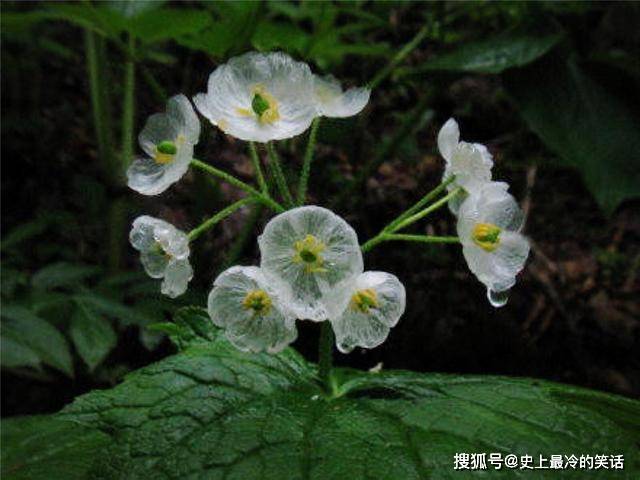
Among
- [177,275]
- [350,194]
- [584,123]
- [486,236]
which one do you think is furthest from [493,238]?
[584,123]

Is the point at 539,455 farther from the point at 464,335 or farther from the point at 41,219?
the point at 41,219

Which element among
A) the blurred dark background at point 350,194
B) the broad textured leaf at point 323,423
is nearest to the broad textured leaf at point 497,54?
the blurred dark background at point 350,194

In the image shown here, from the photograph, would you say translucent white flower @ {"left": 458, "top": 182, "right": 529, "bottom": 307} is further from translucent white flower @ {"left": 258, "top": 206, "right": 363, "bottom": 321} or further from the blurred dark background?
the blurred dark background

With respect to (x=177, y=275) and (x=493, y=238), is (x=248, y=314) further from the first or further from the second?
(x=493, y=238)

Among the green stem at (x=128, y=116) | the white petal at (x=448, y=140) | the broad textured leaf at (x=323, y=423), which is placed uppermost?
the green stem at (x=128, y=116)

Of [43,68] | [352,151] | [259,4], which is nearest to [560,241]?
[352,151]

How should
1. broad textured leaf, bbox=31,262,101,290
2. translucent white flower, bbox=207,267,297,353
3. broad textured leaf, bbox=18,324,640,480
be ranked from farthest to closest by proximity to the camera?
1. broad textured leaf, bbox=31,262,101,290
2. translucent white flower, bbox=207,267,297,353
3. broad textured leaf, bbox=18,324,640,480

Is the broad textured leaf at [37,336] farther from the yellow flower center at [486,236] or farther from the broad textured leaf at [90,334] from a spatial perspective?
the yellow flower center at [486,236]

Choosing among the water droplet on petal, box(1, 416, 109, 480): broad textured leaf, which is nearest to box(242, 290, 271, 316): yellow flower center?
the water droplet on petal
